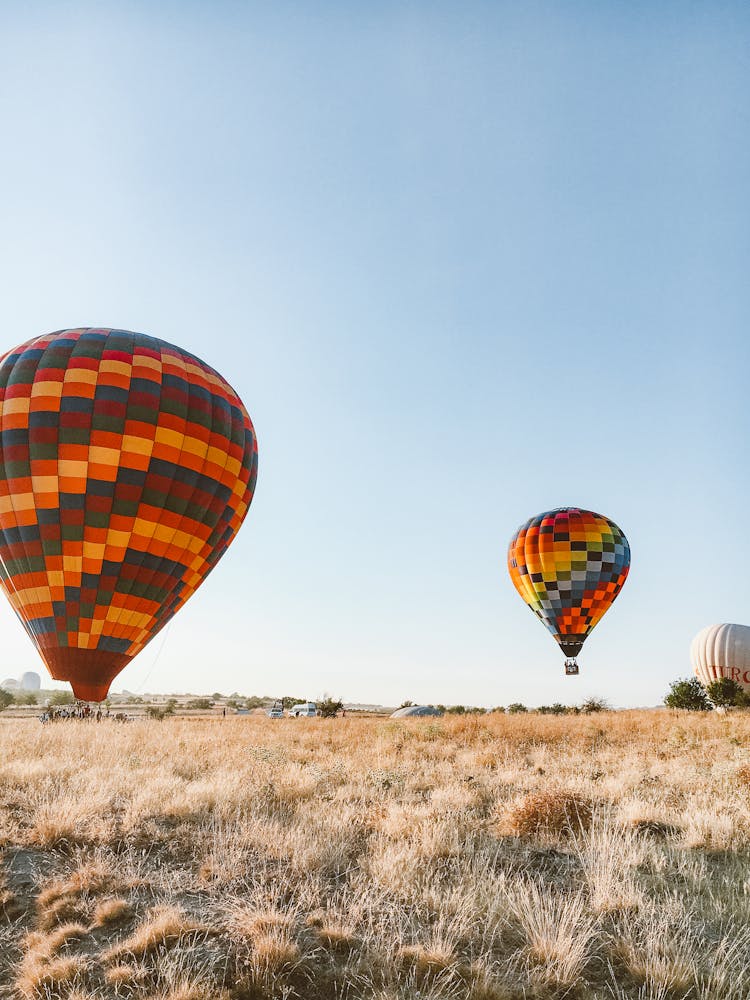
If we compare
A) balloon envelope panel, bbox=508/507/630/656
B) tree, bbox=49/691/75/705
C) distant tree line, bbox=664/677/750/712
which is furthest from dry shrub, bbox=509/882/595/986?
tree, bbox=49/691/75/705

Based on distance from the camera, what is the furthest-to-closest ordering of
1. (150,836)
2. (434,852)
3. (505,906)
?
(150,836) < (434,852) < (505,906)

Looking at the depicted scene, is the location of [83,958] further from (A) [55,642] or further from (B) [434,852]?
(A) [55,642]

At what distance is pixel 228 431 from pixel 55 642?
25.8 ft

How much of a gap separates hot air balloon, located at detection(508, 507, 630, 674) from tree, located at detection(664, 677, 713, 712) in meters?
10.7

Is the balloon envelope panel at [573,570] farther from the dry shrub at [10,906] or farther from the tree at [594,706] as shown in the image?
the dry shrub at [10,906]

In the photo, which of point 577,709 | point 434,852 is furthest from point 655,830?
point 577,709

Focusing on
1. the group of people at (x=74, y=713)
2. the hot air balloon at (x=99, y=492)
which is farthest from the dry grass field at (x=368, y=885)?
the group of people at (x=74, y=713)

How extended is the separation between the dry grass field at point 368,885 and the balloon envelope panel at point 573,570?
26456 mm

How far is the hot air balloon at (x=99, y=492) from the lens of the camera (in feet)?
55.6

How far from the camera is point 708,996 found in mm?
4074

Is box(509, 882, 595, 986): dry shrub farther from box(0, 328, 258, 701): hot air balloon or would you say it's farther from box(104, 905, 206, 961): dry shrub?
box(0, 328, 258, 701): hot air balloon

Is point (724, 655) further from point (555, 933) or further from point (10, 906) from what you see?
point (10, 906)

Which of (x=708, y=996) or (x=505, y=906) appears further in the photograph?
(x=505, y=906)

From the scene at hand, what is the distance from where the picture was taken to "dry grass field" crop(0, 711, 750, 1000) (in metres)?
4.34
